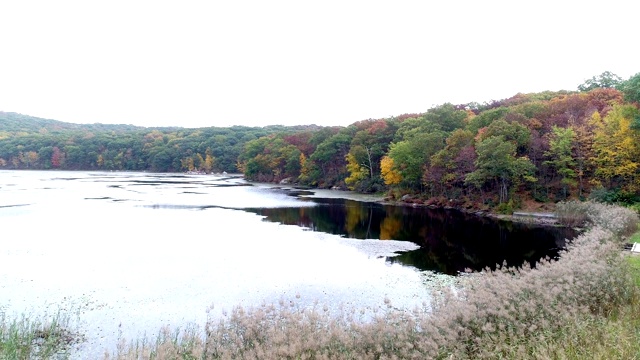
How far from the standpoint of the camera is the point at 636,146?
31953 millimetres

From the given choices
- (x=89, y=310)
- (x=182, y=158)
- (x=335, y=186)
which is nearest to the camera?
(x=89, y=310)

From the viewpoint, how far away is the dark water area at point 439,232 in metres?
20.9

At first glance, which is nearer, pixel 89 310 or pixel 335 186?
pixel 89 310

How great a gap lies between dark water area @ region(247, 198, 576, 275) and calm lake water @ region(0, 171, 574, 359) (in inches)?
3.8

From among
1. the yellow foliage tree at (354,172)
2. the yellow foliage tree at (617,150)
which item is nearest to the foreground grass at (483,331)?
the yellow foliage tree at (617,150)

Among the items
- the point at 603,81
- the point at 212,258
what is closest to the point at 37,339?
the point at 212,258

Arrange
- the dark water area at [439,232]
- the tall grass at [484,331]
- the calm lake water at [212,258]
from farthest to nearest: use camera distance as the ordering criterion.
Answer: the dark water area at [439,232]
the calm lake water at [212,258]
the tall grass at [484,331]

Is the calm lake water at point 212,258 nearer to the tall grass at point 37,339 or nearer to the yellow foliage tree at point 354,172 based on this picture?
the tall grass at point 37,339

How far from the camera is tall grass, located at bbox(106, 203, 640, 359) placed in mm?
7449

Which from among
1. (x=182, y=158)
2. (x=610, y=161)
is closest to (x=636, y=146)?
(x=610, y=161)

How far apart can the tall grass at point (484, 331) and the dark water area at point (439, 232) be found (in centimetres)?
849

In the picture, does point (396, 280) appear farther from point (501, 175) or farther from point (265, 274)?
point (501, 175)

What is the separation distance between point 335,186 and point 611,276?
60.2 meters

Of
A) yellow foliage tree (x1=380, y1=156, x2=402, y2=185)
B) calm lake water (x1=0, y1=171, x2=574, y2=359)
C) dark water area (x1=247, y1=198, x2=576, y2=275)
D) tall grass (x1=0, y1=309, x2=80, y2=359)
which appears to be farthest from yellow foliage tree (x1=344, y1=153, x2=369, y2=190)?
tall grass (x1=0, y1=309, x2=80, y2=359)
